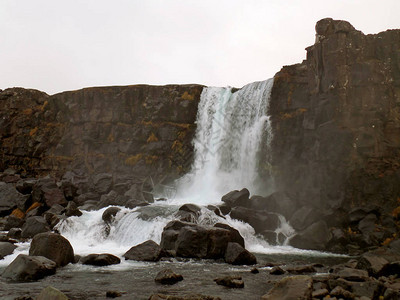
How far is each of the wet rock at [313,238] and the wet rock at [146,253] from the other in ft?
31.5

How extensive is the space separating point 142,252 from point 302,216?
1222 centimetres

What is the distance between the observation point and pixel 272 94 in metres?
35.8

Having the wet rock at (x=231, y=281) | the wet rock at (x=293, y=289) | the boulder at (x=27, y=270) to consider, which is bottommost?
the boulder at (x=27, y=270)

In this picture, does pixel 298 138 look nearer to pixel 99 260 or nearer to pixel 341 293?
pixel 99 260

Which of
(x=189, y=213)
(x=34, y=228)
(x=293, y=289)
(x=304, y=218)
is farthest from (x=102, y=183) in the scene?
(x=293, y=289)

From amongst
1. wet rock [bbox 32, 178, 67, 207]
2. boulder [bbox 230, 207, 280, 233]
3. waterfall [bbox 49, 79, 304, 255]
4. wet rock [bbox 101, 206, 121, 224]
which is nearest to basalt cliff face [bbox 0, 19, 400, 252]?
waterfall [bbox 49, 79, 304, 255]

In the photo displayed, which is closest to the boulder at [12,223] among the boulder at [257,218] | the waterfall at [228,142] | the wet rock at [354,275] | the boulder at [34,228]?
the boulder at [34,228]

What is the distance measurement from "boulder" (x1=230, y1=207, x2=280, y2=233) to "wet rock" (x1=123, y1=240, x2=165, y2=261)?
26.1 feet

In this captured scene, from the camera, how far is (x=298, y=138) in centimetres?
3328

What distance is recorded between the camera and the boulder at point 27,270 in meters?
14.4

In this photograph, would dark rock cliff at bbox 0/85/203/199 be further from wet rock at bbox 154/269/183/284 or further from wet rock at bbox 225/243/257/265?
wet rock at bbox 154/269/183/284

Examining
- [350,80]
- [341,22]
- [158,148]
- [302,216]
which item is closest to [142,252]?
[302,216]

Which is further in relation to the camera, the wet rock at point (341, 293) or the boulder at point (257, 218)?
the boulder at point (257, 218)

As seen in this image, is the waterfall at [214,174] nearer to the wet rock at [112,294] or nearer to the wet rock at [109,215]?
the wet rock at [109,215]
